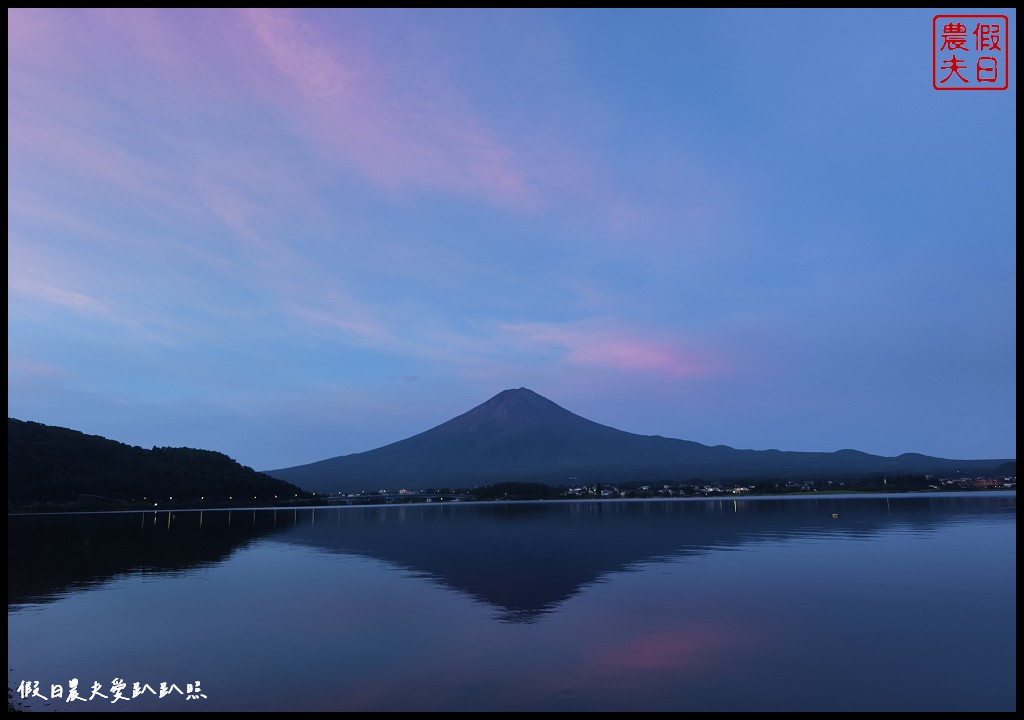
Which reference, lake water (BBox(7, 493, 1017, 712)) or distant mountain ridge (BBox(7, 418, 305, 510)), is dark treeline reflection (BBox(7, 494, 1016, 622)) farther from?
distant mountain ridge (BBox(7, 418, 305, 510))

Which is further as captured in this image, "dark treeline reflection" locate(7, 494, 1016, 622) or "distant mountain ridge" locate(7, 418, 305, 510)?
"distant mountain ridge" locate(7, 418, 305, 510)

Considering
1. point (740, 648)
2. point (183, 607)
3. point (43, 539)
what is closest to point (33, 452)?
point (43, 539)

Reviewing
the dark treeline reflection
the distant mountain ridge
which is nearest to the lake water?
the dark treeline reflection

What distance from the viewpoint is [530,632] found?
25.3 m

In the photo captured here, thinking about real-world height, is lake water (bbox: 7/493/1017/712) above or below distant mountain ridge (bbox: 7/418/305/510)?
above

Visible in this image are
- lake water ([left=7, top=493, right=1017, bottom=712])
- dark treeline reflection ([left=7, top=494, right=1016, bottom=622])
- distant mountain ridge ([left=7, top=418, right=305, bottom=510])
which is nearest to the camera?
lake water ([left=7, top=493, right=1017, bottom=712])

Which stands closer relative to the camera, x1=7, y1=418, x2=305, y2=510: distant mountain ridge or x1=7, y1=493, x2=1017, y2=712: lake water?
x1=7, y1=493, x2=1017, y2=712: lake water

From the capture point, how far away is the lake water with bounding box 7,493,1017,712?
18.1 meters

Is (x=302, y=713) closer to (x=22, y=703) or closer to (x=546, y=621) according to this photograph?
(x=22, y=703)

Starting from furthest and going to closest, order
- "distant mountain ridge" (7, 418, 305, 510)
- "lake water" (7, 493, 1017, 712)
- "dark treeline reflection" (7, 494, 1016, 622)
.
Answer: "distant mountain ridge" (7, 418, 305, 510) → "dark treeline reflection" (7, 494, 1016, 622) → "lake water" (7, 493, 1017, 712)

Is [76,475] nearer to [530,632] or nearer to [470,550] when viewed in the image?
[470,550]

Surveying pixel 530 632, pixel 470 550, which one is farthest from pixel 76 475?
pixel 530 632

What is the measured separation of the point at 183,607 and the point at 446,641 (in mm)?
16592

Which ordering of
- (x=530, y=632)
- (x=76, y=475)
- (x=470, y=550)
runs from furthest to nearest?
(x=76, y=475)
(x=470, y=550)
(x=530, y=632)
